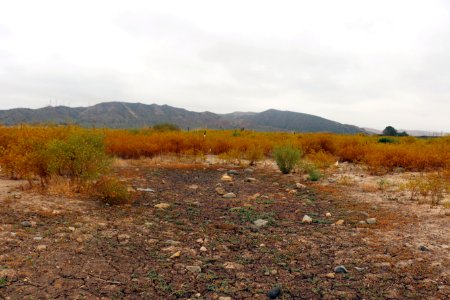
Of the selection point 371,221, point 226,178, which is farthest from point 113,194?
point 371,221

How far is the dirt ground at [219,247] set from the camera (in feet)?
11.2

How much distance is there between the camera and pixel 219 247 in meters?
4.58

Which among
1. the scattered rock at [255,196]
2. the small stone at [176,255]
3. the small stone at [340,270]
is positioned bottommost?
the small stone at [176,255]

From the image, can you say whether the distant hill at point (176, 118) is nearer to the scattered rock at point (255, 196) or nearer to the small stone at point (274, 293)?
the scattered rock at point (255, 196)

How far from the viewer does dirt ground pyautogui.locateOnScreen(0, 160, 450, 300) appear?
343 cm

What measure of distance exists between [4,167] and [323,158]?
970 centimetres

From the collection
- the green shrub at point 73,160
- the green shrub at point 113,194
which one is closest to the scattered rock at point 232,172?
the green shrub at point 73,160

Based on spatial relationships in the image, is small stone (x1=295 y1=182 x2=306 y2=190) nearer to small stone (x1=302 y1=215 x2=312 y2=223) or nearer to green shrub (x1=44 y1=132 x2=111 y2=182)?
small stone (x1=302 y1=215 x2=312 y2=223)

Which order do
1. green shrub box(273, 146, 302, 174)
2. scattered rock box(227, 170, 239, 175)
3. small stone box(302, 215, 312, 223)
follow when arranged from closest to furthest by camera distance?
small stone box(302, 215, 312, 223) < scattered rock box(227, 170, 239, 175) < green shrub box(273, 146, 302, 174)

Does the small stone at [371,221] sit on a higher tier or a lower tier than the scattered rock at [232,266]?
higher

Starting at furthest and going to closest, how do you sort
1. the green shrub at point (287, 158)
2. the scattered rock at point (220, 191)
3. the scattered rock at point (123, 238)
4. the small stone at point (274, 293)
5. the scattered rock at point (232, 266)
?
the green shrub at point (287, 158) → the scattered rock at point (220, 191) → the scattered rock at point (123, 238) → the scattered rock at point (232, 266) → the small stone at point (274, 293)

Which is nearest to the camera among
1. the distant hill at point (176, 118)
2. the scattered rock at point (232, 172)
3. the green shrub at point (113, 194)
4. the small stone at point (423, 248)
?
the small stone at point (423, 248)

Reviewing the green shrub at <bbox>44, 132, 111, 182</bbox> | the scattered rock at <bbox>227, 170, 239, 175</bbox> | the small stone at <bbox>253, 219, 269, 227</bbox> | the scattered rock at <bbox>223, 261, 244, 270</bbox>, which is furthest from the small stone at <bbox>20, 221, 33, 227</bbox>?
the scattered rock at <bbox>227, 170, 239, 175</bbox>

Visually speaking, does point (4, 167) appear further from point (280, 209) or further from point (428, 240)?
point (428, 240)
